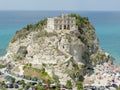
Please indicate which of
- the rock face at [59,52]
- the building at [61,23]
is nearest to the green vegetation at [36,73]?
the rock face at [59,52]

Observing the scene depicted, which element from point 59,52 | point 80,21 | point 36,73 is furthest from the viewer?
point 80,21

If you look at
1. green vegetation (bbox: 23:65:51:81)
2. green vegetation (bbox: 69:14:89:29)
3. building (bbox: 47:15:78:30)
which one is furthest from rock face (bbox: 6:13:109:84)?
green vegetation (bbox: 69:14:89:29)

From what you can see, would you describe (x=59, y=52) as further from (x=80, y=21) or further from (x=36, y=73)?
(x=80, y=21)

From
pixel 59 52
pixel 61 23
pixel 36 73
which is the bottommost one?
pixel 36 73

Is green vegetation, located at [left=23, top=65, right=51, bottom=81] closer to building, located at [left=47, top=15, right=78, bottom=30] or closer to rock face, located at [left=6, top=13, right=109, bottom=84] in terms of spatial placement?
rock face, located at [left=6, top=13, right=109, bottom=84]

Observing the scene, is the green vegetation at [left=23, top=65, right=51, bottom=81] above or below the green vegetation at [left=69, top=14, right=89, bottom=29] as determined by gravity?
below

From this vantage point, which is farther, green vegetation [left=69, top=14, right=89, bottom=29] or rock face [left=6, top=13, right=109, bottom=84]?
green vegetation [left=69, top=14, right=89, bottom=29]

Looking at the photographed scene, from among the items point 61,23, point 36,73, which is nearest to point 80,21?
point 61,23

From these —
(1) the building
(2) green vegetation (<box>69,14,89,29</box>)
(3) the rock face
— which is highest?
(2) green vegetation (<box>69,14,89,29</box>)

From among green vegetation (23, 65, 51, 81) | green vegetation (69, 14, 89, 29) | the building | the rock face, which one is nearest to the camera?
green vegetation (23, 65, 51, 81)
